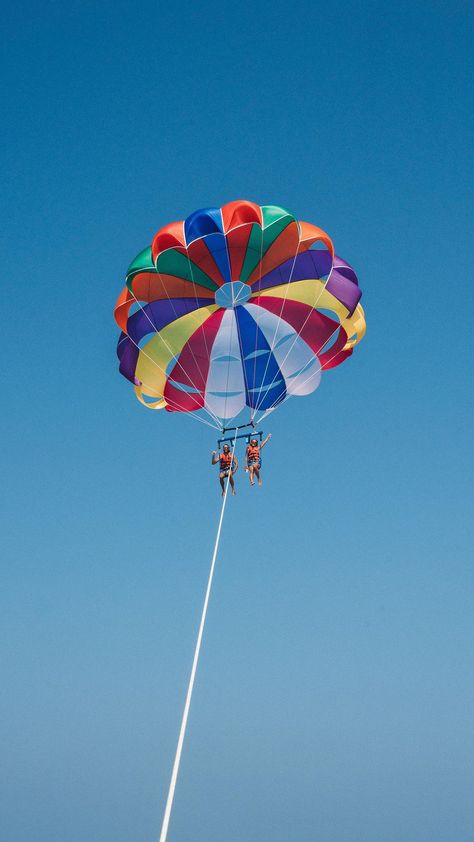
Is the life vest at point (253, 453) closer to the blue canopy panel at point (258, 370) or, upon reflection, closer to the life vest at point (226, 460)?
the life vest at point (226, 460)

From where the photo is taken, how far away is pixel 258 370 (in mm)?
15023

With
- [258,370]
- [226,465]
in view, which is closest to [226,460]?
[226,465]

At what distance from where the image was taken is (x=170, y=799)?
671 cm

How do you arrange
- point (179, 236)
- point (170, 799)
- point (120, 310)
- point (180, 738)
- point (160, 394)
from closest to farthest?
point (170, 799)
point (180, 738)
point (179, 236)
point (120, 310)
point (160, 394)

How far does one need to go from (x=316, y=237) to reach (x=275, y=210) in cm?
83

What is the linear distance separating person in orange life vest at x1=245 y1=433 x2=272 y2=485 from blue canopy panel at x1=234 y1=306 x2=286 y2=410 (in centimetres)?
136

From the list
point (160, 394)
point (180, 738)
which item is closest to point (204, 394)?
point (160, 394)

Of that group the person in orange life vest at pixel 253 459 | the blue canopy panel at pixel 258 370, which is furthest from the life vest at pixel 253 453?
the blue canopy panel at pixel 258 370

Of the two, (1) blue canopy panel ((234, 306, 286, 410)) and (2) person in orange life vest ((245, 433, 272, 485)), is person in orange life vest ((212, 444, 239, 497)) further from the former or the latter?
(1) blue canopy panel ((234, 306, 286, 410))

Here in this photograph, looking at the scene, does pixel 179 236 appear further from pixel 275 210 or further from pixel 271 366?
pixel 271 366

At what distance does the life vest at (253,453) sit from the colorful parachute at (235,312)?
3.77ft

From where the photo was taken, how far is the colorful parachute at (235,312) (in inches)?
521

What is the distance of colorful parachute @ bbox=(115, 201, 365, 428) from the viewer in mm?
13234

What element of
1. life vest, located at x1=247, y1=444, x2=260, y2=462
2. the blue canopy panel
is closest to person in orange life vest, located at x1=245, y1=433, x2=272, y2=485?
life vest, located at x1=247, y1=444, x2=260, y2=462
